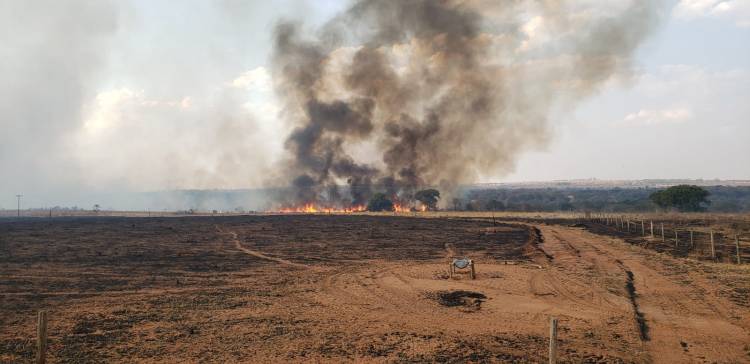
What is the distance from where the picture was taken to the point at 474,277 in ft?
71.7

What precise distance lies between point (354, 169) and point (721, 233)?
75214 millimetres

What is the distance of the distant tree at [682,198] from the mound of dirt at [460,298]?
77.6 metres

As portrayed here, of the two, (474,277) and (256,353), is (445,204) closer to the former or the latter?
(474,277)

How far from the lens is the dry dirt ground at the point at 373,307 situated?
12008 mm

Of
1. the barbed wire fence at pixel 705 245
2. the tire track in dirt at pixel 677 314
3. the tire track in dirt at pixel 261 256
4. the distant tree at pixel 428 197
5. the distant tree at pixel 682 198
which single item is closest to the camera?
the tire track in dirt at pixel 677 314

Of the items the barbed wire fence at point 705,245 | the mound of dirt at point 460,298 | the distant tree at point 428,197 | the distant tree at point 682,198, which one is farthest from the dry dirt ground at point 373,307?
the distant tree at point 428,197

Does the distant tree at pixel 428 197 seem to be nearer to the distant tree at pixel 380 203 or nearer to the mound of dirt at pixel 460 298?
the distant tree at pixel 380 203

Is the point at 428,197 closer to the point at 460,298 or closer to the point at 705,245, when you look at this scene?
the point at 705,245

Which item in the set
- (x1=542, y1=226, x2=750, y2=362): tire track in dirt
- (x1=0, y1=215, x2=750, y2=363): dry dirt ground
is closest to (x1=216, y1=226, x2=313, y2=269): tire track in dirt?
(x1=0, y1=215, x2=750, y2=363): dry dirt ground

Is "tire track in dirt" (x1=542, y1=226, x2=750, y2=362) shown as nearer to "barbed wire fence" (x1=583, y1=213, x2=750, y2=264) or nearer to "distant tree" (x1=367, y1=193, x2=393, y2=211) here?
"barbed wire fence" (x1=583, y1=213, x2=750, y2=264)

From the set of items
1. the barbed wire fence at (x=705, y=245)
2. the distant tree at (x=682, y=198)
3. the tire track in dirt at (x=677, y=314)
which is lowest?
the tire track in dirt at (x=677, y=314)

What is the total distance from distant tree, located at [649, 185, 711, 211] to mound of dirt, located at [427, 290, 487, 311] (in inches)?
3054

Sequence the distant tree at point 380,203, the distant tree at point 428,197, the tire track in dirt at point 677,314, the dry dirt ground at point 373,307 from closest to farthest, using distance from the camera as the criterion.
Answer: the tire track in dirt at point 677,314 < the dry dirt ground at point 373,307 < the distant tree at point 380,203 < the distant tree at point 428,197

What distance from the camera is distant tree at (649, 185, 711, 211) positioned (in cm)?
7962
